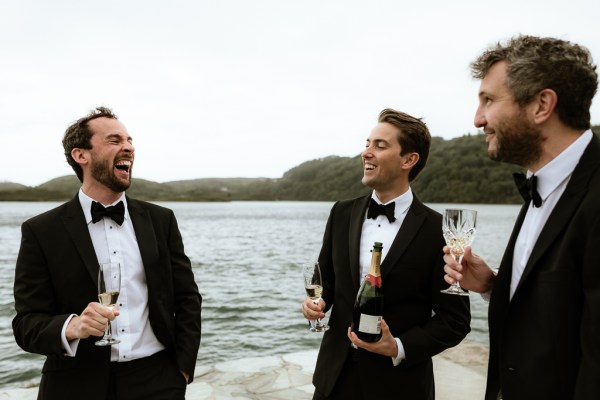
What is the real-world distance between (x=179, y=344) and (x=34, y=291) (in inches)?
40.4

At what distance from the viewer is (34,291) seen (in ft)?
10.1

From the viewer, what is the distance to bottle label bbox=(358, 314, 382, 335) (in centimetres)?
273

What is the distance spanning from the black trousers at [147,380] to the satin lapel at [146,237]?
53 cm

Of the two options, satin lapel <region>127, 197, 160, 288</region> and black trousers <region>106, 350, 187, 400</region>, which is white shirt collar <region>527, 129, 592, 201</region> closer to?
satin lapel <region>127, 197, 160, 288</region>

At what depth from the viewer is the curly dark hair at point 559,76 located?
6.89 feet

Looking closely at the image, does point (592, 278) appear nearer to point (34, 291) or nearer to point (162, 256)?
point (162, 256)

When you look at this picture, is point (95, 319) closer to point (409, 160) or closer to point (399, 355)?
point (399, 355)

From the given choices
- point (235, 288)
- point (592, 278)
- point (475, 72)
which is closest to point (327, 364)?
point (592, 278)

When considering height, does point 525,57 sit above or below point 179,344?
above

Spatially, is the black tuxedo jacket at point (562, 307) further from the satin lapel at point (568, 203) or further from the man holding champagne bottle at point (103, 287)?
the man holding champagne bottle at point (103, 287)

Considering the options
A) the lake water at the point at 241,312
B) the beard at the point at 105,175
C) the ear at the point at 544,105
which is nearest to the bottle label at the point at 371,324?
the ear at the point at 544,105

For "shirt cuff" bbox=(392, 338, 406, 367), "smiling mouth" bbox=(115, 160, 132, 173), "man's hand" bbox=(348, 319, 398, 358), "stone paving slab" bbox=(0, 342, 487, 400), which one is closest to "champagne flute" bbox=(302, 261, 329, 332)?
"man's hand" bbox=(348, 319, 398, 358)

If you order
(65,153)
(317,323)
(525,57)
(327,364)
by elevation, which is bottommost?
(327,364)

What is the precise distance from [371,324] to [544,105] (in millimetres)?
1459
